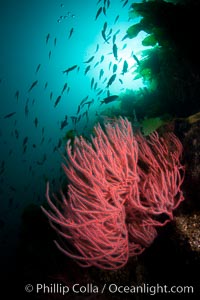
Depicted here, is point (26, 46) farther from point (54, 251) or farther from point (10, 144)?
point (10, 144)

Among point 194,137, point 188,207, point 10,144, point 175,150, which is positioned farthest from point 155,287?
point 10,144

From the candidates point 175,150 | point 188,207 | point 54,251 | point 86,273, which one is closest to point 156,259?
point 188,207

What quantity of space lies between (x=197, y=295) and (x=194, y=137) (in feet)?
6.08

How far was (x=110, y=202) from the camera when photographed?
2.40 metres

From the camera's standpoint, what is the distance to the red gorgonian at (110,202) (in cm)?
200

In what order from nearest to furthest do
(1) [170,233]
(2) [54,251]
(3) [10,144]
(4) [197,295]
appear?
1. (4) [197,295]
2. (1) [170,233]
3. (2) [54,251]
4. (3) [10,144]

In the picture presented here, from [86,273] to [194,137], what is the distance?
271 centimetres

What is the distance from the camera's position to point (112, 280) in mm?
2898

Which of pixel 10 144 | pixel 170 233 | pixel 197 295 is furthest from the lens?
pixel 10 144

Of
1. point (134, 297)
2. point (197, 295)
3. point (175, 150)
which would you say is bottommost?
point (134, 297)

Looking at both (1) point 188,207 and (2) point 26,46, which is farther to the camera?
(2) point 26,46

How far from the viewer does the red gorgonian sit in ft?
6.55

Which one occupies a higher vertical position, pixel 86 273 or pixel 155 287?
pixel 86 273

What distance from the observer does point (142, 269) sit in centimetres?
296
